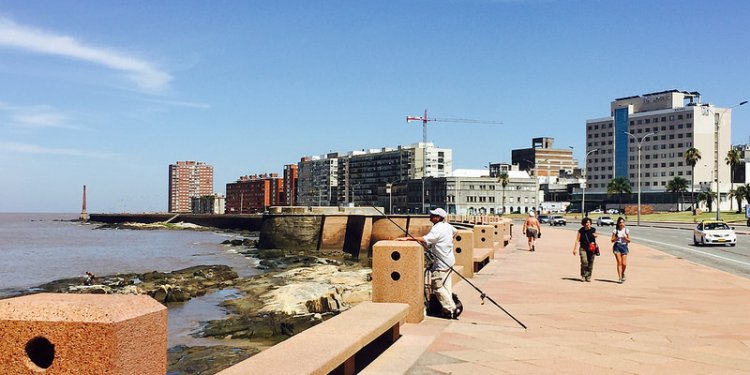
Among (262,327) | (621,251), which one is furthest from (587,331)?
(262,327)

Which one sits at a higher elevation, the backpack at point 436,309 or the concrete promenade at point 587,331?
the backpack at point 436,309

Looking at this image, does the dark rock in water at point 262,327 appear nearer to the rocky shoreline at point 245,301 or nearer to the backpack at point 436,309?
the rocky shoreline at point 245,301

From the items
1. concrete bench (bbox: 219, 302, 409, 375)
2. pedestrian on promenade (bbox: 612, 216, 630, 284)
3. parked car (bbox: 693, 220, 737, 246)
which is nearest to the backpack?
concrete bench (bbox: 219, 302, 409, 375)

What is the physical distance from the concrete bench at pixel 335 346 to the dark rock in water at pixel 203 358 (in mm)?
6749

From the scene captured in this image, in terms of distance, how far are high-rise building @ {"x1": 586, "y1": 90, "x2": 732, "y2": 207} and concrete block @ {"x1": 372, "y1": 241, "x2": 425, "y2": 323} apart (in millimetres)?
150408

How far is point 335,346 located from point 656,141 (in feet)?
564

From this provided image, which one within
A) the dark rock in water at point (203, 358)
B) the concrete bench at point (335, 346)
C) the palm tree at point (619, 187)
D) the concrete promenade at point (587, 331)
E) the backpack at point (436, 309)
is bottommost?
the dark rock in water at point (203, 358)

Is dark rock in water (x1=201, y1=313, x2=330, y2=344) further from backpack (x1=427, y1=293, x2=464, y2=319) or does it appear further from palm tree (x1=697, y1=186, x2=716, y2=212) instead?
palm tree (x1=697, y1=186, x2=716, y2=212)

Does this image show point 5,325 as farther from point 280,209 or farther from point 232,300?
point 280,209

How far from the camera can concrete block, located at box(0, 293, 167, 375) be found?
10.4 ft

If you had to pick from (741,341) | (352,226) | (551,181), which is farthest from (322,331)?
(551,181)

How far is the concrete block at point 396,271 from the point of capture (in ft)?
28.1

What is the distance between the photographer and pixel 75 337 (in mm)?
3193

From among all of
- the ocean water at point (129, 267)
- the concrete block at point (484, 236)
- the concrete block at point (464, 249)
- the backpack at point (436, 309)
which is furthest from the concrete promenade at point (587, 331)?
the ocean water at point (129, 267)
